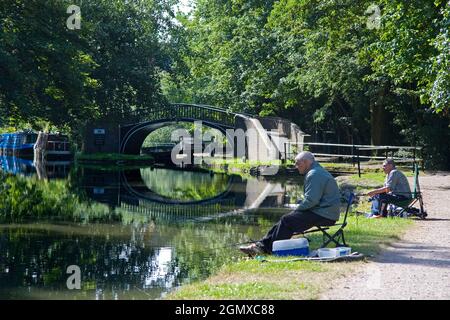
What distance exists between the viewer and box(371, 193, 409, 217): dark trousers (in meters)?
14.3

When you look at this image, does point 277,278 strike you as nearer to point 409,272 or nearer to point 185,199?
point 409,272

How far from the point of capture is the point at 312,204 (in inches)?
405

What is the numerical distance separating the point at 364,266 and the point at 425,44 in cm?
1206

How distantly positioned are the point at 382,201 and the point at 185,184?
17794 millimetres

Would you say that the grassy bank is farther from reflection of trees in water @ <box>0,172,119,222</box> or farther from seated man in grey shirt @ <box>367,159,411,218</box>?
reflection of trees in water @ <box>0,172,119,222</box>

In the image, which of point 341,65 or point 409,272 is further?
point 341,65

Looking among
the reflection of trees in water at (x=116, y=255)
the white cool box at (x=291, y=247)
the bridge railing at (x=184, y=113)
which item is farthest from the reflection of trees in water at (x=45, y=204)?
the bridge railing at (x=184, y=113)

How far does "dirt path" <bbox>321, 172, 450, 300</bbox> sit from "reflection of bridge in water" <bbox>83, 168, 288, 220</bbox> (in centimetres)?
762

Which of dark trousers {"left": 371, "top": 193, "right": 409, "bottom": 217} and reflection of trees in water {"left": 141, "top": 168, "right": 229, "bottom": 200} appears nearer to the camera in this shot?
dark trousers {"left": 371, "top": 193, "right": 409, "bottom": 217}

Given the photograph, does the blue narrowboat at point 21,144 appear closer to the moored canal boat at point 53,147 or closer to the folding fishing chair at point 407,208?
the moored canal boat at point 53,147

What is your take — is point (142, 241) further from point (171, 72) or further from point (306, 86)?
point (171, 72)

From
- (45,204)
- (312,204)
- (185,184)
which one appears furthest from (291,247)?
(185,184)

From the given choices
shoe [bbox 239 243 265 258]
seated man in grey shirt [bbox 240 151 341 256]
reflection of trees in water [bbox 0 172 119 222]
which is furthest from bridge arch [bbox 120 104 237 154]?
seated man in grey shirt [bbox 240 151 341 256]

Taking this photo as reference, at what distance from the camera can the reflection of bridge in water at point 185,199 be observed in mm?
20031
